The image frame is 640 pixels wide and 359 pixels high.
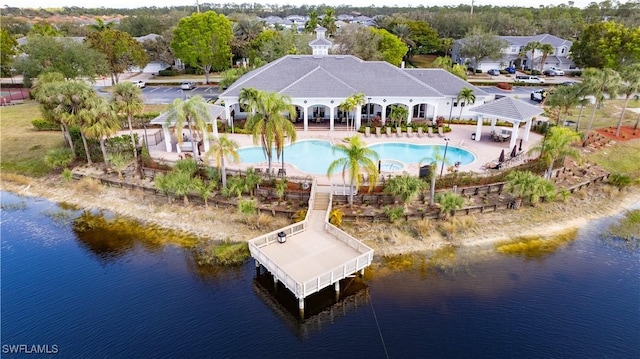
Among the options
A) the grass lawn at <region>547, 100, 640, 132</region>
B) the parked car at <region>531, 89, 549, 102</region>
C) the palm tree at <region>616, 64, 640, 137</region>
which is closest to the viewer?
the palm tree at <region>616, 64, 640, 137</region>

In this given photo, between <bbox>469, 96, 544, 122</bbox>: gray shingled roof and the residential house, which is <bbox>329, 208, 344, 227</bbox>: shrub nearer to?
<bbox>469, 96, 544, 122</bbox>: gray shingled roof

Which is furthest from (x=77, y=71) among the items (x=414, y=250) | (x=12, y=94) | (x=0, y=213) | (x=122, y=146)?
(x=414, y=250)

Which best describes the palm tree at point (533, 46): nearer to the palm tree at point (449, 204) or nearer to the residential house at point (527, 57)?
the residential house at point (527, 57)

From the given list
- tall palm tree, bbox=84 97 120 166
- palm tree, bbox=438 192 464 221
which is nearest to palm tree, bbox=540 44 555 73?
palm tree, bbox=438 192 464 221

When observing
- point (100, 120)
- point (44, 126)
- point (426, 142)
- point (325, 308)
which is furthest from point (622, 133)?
point (44, 126)

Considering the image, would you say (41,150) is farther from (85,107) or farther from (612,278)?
(612,278)

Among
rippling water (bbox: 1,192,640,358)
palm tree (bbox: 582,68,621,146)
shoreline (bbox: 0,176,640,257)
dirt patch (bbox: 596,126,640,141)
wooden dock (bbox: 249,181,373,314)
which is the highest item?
palm tree (bbox: 582,68,621,146)
